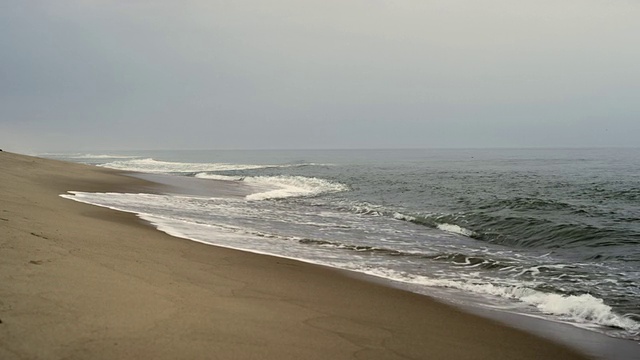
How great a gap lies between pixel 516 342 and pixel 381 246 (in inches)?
221

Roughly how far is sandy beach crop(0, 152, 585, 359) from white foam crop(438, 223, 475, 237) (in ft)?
22.1

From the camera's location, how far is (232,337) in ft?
12.4

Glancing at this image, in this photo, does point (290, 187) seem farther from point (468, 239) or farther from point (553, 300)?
point (553, 300)

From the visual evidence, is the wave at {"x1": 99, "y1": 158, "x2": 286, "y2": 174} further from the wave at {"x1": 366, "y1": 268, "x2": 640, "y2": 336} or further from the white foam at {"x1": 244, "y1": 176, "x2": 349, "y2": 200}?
the wave at {"x1": 366, "y1": 268, "x2": 640, "y2": 336}

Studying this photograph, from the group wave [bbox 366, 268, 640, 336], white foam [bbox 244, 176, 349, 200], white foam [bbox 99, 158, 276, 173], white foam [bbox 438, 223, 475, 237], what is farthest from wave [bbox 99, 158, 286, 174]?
wave [bbox 366, 268, 640, 336]

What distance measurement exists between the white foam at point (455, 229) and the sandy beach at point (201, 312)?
6735mm

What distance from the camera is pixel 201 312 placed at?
14.0ft

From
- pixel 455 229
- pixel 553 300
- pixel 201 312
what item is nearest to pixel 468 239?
pixel 455 229

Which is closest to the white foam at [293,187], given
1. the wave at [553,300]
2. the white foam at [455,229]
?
the white foam at [455,229]

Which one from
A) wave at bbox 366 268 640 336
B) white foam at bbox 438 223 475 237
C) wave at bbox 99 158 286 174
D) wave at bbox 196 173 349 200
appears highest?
wave at bbox 99 158 286 174

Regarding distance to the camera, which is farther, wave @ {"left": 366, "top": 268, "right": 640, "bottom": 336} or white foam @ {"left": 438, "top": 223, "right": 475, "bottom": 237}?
white foam @ {"left": 438, "top": 223, "right": 475, "bottom": 237}

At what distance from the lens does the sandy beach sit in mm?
3399

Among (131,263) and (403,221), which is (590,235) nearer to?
(403,221)

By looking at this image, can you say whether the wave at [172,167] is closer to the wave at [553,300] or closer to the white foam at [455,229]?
the white foam at [455,229]
